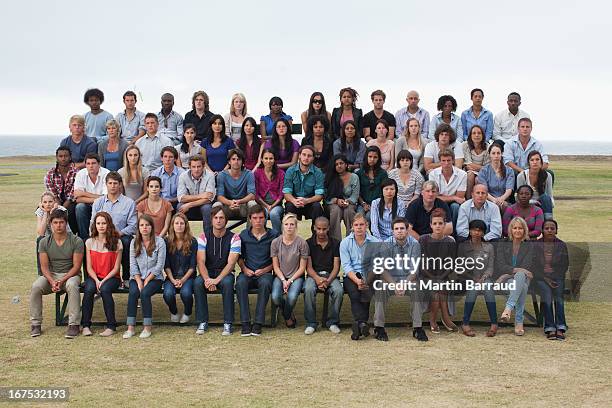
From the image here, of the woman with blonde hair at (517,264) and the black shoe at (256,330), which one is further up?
the woman with blonde hair at (517,264)

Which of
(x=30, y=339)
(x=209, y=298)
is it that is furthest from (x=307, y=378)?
(x=209, y=298)

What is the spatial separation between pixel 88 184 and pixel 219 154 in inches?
74.2

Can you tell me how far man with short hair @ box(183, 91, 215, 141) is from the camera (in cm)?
1117

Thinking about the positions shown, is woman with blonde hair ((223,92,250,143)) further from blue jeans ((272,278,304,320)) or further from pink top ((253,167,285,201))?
blue jeans ((272,278,304,320))

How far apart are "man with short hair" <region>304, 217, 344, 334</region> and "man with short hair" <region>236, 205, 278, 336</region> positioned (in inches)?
18.7

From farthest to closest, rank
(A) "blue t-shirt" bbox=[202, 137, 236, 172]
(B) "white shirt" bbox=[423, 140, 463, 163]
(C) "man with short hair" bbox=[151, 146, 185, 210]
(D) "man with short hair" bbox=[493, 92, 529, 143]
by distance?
(D) "man with short hair" bbox=[493, 92, 529, 143] < (A) "blue t-shirt" bbox=[202, 137, 236, 172] < (B) "white shirt" bbox=[423, 140, 463, 163] < (C) "man with short hair" bbox=[151, 146, 185, 210]

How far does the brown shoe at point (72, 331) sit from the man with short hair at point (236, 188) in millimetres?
2539

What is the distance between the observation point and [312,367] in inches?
280

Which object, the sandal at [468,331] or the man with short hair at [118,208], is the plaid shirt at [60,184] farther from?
the sandal at [468,331]

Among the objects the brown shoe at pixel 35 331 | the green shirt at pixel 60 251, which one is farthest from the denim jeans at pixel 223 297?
the brown shoe at pixel 35 331

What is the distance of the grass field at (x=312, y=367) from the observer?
6.25 meters

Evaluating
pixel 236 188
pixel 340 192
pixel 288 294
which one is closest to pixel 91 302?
pixel 288 294

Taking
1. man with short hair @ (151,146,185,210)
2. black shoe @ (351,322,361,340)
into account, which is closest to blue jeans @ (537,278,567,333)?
black shoe @ (351,322,361,340)

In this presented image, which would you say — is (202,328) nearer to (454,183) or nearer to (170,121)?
(454,183)
